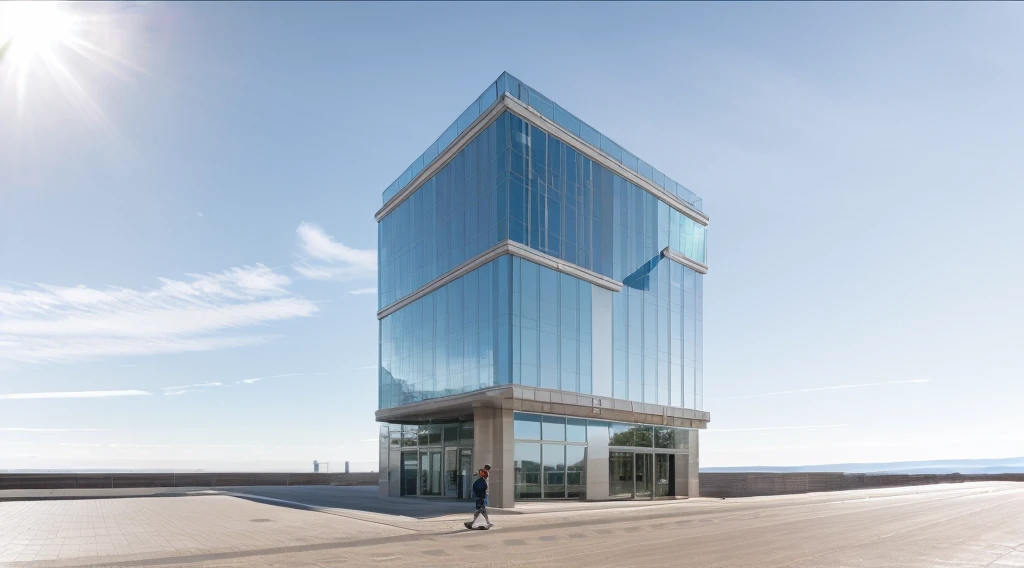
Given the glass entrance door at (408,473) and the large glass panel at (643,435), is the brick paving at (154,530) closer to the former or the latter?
the glass entrance door at (408,473)

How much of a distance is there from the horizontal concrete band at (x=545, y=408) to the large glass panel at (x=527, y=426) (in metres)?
0.48

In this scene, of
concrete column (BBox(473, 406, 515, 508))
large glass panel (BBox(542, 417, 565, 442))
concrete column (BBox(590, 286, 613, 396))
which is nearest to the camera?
concrete column (BBox(473, 406, 515, 508))

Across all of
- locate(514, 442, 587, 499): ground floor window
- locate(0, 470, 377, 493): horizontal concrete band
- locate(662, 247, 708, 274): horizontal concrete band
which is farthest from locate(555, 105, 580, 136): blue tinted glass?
locate(0, 470, 377, 493): horizontal concrete band

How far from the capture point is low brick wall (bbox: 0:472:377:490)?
44250mm

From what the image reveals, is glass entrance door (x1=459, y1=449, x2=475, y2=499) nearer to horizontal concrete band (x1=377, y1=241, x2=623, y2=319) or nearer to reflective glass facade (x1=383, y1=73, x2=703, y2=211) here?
horizontal concrete band (x1=377, y1=241, x2=623, y2=319)

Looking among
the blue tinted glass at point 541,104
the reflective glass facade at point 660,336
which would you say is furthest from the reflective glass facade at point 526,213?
the reflective glass facade at point 660,336

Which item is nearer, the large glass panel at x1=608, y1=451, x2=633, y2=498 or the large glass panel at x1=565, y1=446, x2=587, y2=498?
the large glass panel at x1=565, y1=446, x2=587, y2=498

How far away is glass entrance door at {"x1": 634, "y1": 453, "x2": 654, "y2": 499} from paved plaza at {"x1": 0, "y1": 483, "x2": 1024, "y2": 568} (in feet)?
15.4

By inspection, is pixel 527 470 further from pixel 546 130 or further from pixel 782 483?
pixel 782 483

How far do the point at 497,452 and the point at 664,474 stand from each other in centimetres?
1319

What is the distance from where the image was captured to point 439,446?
3744cm

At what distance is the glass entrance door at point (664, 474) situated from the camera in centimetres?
3888

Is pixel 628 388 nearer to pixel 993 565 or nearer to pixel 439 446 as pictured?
pixel 439 446

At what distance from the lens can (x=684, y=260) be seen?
1662 inches
